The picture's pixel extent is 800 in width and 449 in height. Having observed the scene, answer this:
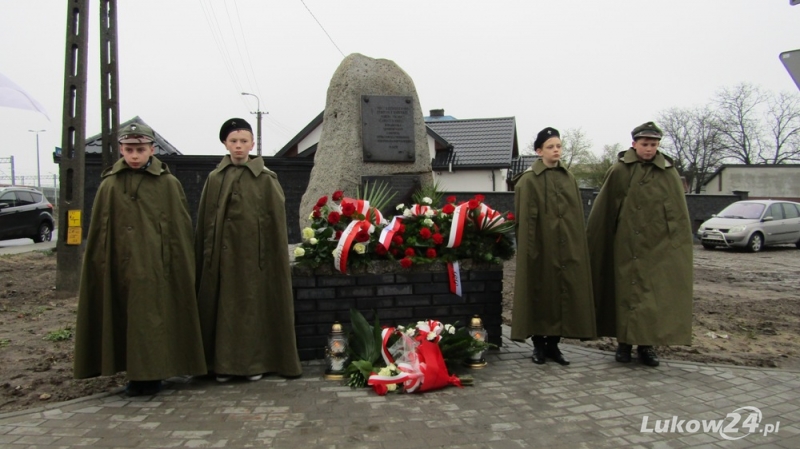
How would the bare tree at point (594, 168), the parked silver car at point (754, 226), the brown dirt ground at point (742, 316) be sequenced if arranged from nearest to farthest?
the brown dirt ground at point (742, 316)
the parked silver car at point (754, 226)
the bare tree at point (594, 168)

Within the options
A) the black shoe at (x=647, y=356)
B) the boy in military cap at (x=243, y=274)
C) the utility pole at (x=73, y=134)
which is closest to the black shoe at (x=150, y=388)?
the boy in military cap at (x=243, y=274)

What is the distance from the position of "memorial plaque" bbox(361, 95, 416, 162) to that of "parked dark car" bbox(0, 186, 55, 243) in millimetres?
16568

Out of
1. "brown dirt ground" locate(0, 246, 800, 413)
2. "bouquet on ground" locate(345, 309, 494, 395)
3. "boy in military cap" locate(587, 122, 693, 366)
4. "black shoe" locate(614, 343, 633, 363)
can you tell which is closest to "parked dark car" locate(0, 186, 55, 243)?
"brown dirt ground" locate(0, 246, 800, 413)

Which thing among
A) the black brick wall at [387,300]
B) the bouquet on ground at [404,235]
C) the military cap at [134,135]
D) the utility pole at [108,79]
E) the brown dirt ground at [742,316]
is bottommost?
the brown dirt ground at [742,316]

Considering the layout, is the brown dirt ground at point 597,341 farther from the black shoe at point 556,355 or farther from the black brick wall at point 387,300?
the black brick wall at point 387,300

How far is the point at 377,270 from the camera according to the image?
16.0ft

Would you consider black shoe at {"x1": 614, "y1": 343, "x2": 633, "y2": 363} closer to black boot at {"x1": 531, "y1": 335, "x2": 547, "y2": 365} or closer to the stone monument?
black boot at {"x1": 531, "y1": 335, "x2": 547, "y2": 365}

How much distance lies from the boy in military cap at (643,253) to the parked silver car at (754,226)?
13.5 metres

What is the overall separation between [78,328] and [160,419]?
2.95ft

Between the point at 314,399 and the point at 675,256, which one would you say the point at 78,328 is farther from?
the point at 675,256

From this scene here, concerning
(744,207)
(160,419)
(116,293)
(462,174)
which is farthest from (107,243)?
(462,174)

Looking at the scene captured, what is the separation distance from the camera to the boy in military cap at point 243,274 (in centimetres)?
427

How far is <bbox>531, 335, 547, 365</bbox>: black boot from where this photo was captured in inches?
190

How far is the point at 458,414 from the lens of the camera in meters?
3.66
